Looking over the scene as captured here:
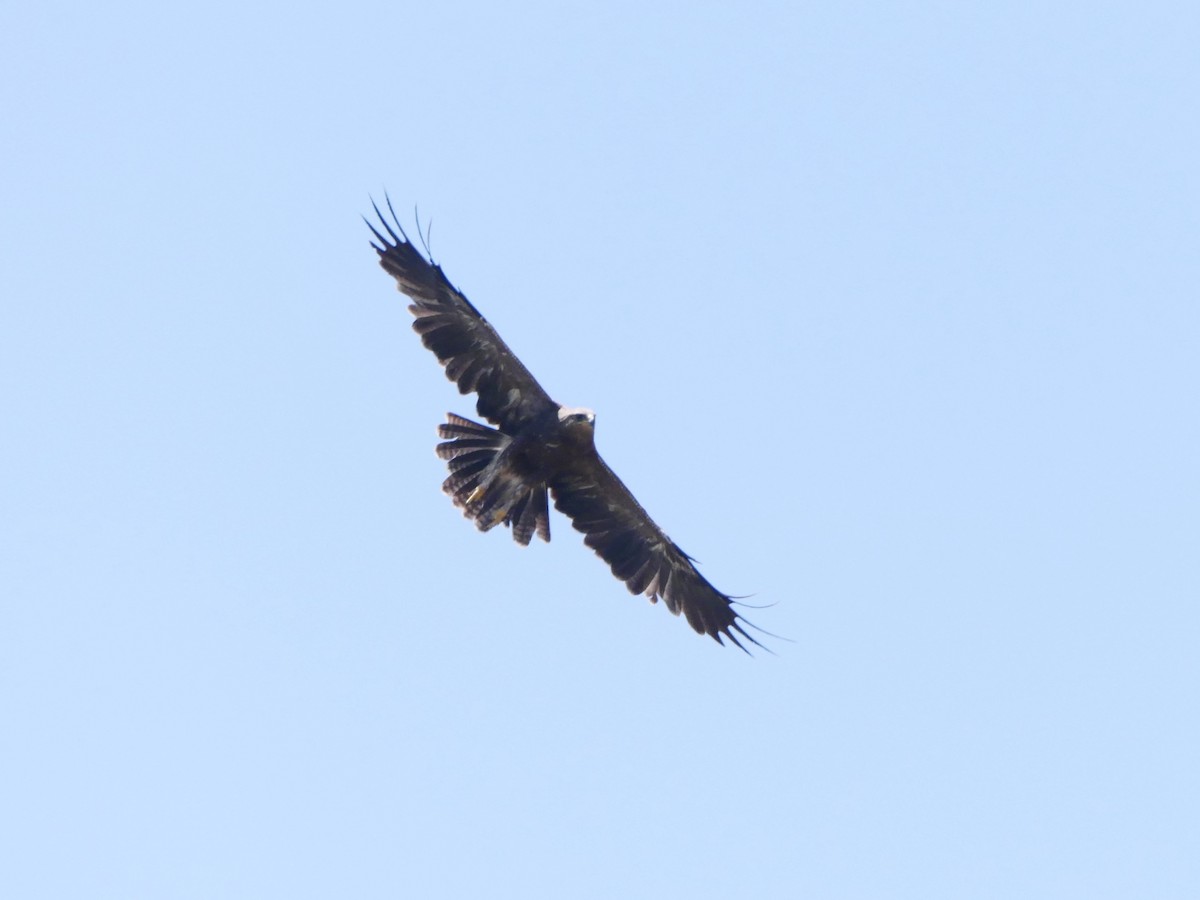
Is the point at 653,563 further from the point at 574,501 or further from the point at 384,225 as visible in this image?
the point at 384,225

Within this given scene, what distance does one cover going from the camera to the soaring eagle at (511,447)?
1600 centimetres

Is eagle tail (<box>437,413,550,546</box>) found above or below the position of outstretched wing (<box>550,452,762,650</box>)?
below

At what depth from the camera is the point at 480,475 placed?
16500 mm

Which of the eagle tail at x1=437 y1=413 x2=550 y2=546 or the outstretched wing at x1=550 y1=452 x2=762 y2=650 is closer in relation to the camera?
the eagle tail at x1=437 y1=413 x2=550 y2=546

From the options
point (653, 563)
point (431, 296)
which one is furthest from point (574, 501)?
point (431, 296)

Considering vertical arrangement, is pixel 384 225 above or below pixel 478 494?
above

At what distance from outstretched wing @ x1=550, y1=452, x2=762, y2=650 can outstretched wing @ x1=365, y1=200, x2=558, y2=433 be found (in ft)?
4.24

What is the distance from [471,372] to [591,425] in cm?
119

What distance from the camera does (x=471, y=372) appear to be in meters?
16.2

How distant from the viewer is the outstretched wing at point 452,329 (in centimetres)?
1598

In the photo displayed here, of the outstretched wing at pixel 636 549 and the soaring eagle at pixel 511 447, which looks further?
the outstretched wing at pixel 636 549

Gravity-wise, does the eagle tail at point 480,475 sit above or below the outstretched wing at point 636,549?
below

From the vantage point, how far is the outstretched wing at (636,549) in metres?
17.2

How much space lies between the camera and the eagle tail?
16.4m
